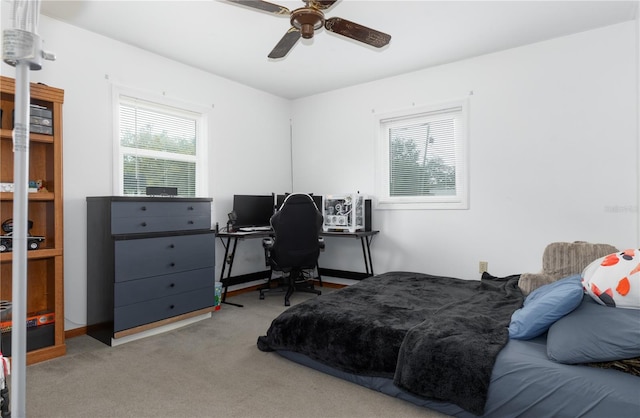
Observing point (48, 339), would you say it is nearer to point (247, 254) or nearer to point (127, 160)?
point (127, 160)

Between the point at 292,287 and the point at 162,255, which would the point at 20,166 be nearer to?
the point at 162,255

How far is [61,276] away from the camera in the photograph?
2611mm

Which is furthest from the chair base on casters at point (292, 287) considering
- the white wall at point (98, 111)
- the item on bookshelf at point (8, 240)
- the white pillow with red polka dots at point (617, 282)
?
the white pillow with red polka dots at point (617, 282)

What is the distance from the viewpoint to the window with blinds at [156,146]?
351cm

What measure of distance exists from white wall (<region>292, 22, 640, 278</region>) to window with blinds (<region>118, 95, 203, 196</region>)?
201 centimetres

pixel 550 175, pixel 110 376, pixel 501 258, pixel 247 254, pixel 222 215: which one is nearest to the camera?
pixel 110 376

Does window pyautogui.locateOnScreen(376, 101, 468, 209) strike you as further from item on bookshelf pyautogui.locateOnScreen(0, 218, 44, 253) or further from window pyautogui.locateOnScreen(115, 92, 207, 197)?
item on bookshelf pyautogui.locateOnScreen(0, 218, 44, 253)

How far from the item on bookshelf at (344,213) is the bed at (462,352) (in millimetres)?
1618

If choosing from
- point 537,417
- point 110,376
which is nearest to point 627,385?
point 537,417

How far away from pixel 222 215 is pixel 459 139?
278 centimetres

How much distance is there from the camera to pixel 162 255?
120 inches

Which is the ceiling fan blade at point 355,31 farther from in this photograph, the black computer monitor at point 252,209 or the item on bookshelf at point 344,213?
the black computer monitor at point 252,209

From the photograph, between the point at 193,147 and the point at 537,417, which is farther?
the point at 193,147

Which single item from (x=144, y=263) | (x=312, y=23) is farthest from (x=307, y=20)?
(x=144, y=263)
